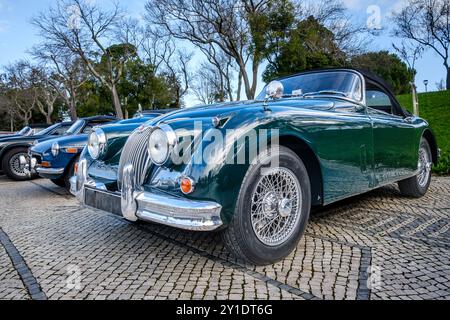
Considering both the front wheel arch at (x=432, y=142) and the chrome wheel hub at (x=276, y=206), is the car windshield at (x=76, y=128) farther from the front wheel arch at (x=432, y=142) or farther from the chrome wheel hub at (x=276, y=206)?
the front wheel arch at (x=432, y=142)

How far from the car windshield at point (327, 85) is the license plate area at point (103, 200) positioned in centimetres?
193

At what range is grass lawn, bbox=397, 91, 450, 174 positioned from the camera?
711 cm

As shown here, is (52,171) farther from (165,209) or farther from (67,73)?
(67,73)

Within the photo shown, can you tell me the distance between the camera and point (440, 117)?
14.6 meters

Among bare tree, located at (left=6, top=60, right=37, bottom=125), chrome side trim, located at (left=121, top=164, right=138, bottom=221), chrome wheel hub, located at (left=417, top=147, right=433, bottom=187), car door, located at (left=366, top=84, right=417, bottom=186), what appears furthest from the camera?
bare tree, located at (left=6, top=60, right=37, bottom=125)

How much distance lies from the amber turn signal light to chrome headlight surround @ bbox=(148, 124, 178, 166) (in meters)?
0.28

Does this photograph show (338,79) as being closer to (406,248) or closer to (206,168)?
(406,248)

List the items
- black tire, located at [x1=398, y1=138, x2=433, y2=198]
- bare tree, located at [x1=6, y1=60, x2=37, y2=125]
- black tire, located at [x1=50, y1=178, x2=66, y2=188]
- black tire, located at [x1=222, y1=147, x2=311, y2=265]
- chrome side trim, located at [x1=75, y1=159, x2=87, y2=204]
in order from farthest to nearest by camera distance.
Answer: bare tree, located at [x1=6, y1=60, x2=37, y2=125], black tire, located at [x1=50, y1=178, x2=66, y2=188], black tire, located at [x1=398, y1=138, x2=433, y2=198], chrome side trim, located at [x1=75, y1=159, x2=87, y2=204], black tire, located at [x1=222, y1=147, x2=311, y2=265]

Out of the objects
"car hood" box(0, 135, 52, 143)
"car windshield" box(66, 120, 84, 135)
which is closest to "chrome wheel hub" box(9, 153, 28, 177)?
"car hood" box(0, 135, 52, 143)

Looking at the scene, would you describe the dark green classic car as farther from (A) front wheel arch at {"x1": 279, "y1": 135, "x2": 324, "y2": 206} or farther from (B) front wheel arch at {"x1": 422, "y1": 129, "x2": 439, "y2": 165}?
(B) front wheel arch at {"x1": 422, "y1": 129, "x2": 439, "y2": 165}

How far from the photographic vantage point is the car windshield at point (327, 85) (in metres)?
3.68

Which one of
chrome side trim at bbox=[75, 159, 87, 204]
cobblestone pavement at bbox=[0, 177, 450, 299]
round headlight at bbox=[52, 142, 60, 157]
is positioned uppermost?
round headlight at bbox=[52, 142, 60, 157]

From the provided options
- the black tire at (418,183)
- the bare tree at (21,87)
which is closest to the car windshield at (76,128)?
the black tire at (418,183)
